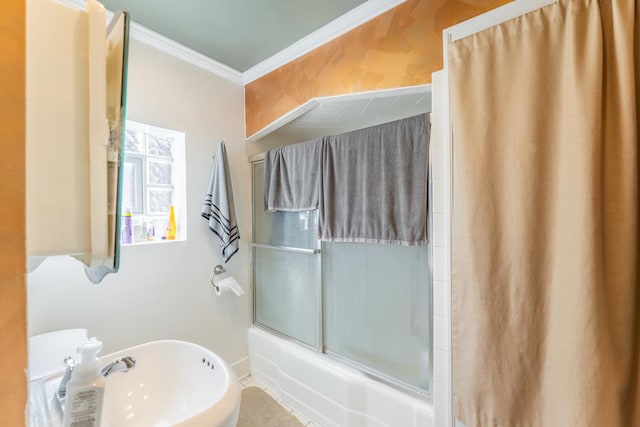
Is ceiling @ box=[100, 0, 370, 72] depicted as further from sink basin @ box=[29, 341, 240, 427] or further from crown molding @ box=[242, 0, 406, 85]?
sink basin @ box=[29, 341, 240, 427]

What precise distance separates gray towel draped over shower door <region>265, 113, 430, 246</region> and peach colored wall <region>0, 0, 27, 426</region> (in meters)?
1.28

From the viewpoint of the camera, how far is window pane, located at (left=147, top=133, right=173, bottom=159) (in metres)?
1.79

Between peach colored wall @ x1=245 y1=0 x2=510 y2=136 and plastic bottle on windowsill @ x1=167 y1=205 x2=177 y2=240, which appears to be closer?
peach colored wall @ x1=245 y1=0 x2=510 y2=136

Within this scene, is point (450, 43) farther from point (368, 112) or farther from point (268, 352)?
point (268, 352)

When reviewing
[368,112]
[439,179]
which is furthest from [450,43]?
[368,112]

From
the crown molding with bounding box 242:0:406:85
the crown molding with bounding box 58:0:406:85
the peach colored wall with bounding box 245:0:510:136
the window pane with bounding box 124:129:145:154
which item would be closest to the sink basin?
the window pane with bounding box 124:129:145:154

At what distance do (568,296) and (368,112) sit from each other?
1.48 meters

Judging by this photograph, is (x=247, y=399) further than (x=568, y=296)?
Yes

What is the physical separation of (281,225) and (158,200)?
2.82 ft

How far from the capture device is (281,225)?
6.64 ft

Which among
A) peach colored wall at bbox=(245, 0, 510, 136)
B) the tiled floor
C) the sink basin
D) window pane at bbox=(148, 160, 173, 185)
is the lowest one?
the tiled floor

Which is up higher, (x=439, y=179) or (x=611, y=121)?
(x=611, y=121)

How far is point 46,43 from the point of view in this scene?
13.2 inches

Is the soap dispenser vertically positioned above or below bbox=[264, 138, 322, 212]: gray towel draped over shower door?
below
